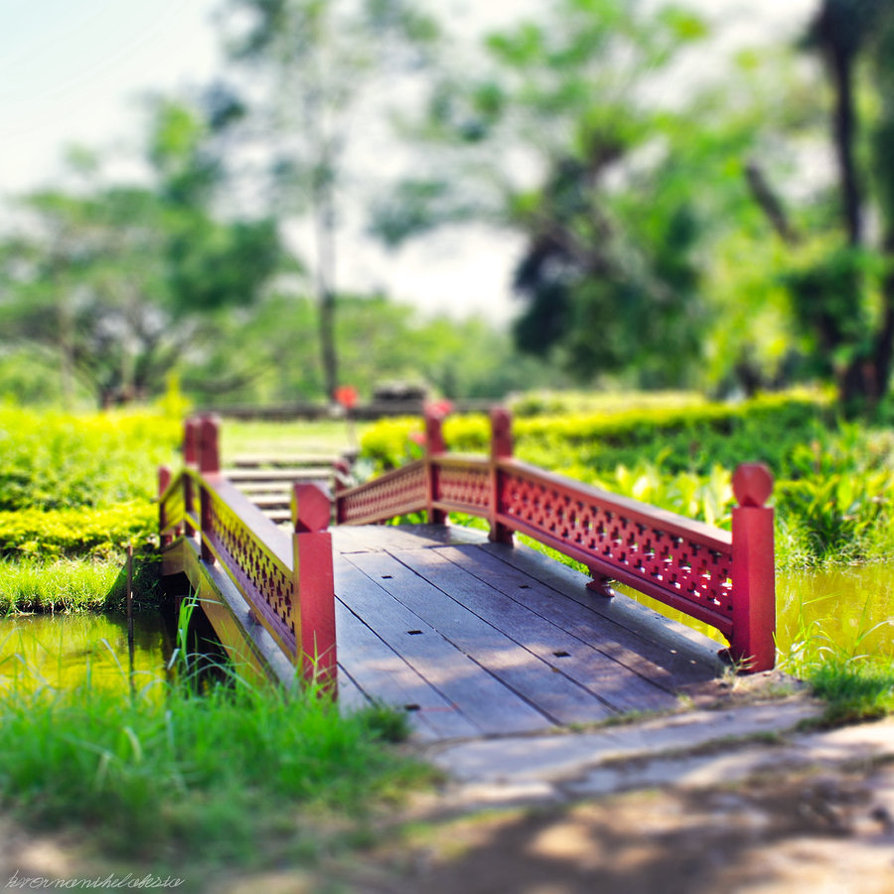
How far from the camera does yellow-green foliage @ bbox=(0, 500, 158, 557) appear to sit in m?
8.55

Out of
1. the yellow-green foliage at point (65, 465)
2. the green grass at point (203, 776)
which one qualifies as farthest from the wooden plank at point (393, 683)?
the yellow-green foliage at point (65, 465)

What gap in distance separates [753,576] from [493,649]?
52.1 inches

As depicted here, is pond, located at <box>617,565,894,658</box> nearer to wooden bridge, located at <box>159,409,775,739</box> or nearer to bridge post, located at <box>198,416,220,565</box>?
wooden bridge, located at <box>159,409,775,739</box>

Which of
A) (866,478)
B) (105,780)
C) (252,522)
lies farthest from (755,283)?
(105,780)

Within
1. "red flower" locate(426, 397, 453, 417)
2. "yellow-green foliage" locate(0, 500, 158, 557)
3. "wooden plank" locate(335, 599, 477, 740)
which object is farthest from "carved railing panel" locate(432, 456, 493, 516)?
"yellow-green foliage" locate(0, 500, 158, 557)

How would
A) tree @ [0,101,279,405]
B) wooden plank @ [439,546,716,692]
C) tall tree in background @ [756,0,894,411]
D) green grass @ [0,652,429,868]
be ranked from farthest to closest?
tree @ [0,101,279,405], tall tree in background @ [756,0,894,411], wooden plank @ [439,546,716,692], green grass @ [0,652,429,868]

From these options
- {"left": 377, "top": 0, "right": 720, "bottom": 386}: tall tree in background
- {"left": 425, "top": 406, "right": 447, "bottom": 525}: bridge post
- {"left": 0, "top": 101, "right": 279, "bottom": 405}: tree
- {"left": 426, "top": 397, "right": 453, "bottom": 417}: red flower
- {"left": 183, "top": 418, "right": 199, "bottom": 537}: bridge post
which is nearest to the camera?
{"left": 183, "top": 418, "right": 199, "bottom": 537}: bridge post

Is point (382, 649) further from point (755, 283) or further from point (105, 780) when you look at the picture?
point (755, 283)

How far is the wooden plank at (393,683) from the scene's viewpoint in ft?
12.0

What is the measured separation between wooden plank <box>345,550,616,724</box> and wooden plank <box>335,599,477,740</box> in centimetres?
37

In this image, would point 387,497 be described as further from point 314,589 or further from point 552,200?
point 552,200

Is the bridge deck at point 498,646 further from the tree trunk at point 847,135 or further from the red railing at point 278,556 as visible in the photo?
the tree trunk at point 847,135

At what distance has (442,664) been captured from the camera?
4418 mm

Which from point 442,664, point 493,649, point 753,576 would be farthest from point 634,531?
point 442,664
